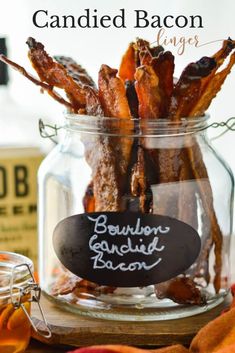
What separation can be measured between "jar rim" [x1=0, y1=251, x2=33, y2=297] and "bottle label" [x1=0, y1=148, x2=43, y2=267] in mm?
223

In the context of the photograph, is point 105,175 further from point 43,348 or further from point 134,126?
point 43,348

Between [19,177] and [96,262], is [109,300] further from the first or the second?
[19,177]

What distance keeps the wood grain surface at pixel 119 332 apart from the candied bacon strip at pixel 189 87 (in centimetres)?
18

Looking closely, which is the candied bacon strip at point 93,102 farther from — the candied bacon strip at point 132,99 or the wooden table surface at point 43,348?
the wooden table surface at point 43,348

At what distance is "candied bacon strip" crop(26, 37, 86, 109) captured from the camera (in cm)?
72

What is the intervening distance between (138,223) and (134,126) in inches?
3.4

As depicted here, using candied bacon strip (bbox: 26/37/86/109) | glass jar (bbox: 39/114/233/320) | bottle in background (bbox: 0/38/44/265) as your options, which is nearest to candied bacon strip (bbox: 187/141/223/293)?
glass jar (bbox: 39/114/233/320)

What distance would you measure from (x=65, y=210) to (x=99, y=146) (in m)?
0.09

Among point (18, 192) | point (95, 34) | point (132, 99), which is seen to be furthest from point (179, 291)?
point (95, 34)

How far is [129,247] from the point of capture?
2.34 ft

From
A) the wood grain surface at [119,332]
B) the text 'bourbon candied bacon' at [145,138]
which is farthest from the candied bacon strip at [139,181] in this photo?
the wood grain surface at [119,332]

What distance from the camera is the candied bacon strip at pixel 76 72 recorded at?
0.74m

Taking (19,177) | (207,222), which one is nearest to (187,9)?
(19,177)

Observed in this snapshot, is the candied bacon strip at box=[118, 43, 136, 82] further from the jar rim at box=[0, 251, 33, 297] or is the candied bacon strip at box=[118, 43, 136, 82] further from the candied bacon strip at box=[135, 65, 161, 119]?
the jar rim at box=[0, 251, 33, 297]
